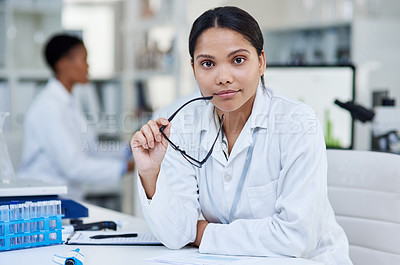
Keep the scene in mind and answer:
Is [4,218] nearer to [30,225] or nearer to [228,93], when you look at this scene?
[30,225]

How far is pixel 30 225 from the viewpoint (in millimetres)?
1511

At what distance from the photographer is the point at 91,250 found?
149 centimetres

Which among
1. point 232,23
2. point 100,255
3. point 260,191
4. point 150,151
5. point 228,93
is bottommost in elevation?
point 100,255

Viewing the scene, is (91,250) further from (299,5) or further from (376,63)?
(299,5)

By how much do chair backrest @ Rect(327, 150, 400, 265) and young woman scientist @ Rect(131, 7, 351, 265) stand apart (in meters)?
0.14

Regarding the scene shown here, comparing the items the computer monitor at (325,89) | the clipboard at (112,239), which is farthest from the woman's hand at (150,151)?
the computer monitor at (325,89)

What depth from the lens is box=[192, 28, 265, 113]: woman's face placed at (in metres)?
1.49

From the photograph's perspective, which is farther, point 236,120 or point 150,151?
point 236,120

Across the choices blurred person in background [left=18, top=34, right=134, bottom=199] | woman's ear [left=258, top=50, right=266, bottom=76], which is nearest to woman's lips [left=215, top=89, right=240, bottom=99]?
woman's ear [left=258, top=50, right=266, bottom=76]

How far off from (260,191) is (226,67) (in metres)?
0.34

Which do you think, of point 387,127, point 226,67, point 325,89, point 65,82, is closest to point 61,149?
point 65,82

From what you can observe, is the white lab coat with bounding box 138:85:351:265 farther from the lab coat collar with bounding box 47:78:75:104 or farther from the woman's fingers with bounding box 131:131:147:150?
the lab coat collar with bounding box 47:78:75:104

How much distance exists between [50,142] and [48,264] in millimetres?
2015

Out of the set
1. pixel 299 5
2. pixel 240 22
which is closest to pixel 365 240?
pixel 240 22
